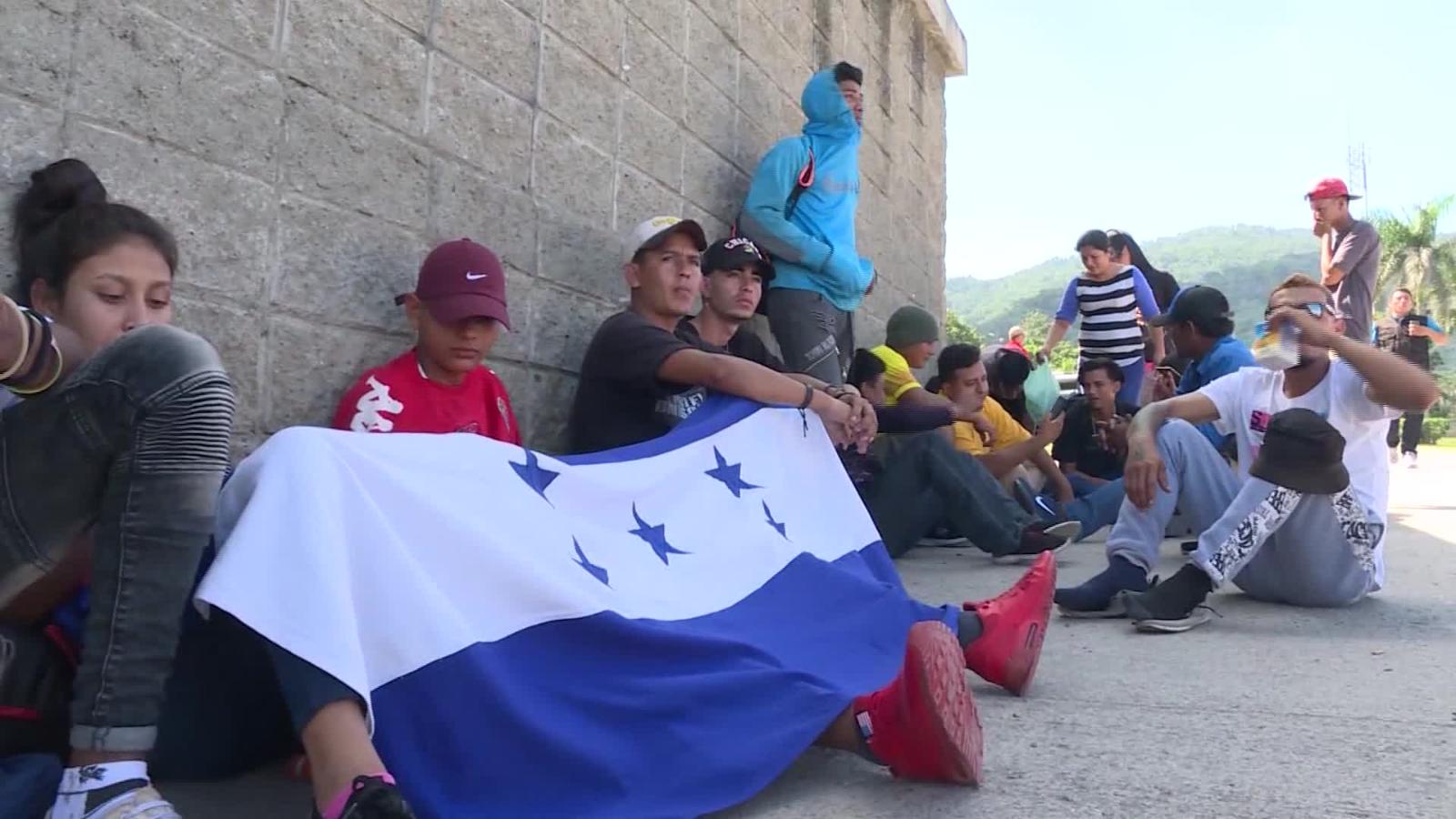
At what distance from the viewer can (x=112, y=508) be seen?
59.0 inches

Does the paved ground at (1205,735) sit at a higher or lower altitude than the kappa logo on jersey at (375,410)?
lower

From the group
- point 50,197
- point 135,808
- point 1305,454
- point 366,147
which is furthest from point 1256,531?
point 50,197

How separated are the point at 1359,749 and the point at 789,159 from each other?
3.53 meters

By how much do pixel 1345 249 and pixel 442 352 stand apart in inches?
230

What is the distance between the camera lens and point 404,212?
2.94m

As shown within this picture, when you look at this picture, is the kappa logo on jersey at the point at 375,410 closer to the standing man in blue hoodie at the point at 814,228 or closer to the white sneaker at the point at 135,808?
the white sneaker at the point at 135,808

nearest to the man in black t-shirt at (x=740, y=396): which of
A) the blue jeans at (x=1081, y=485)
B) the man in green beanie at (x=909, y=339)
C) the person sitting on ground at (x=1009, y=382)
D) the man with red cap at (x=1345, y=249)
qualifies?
the man in green beanie at (x=909, y=339)

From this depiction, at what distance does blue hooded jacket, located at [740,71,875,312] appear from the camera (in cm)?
Answer: 485

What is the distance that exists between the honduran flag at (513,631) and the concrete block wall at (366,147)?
2.79 ft

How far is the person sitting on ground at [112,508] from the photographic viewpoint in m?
1.43

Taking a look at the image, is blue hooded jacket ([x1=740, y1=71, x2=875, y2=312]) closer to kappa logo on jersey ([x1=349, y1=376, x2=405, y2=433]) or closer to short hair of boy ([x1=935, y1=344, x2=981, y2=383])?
short hair of boy ([x1=935, y1=344, x2=981, y2=383])

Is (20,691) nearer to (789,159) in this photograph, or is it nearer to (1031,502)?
(789,159)

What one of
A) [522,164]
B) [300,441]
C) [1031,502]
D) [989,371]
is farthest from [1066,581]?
[300,441]

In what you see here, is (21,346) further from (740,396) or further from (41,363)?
(740,396)
